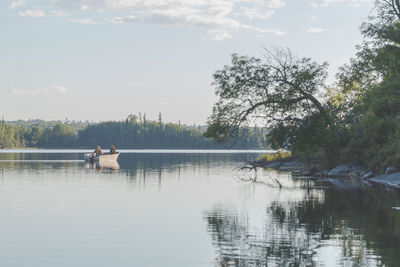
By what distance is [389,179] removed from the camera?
3891cm

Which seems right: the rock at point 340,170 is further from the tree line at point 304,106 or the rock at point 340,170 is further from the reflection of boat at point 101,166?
the reflection of boat at point 101,166

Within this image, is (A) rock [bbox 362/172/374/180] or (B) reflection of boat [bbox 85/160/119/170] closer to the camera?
(A) rock [bbox 362/172/374/180]

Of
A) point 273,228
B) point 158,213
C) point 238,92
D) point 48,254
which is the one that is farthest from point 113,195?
point 238,92

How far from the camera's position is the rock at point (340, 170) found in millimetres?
47062

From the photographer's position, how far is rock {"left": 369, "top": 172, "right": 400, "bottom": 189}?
3696cm

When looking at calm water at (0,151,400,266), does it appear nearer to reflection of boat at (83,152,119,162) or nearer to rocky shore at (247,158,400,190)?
rocky shore at (247,158,400,190)

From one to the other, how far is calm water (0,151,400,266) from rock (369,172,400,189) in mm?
6155

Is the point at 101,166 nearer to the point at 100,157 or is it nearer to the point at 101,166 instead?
the point at 101,166

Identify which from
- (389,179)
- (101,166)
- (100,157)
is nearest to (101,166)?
(101,166)

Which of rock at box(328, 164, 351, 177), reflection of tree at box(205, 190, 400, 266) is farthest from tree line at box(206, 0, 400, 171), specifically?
reflection of tree at box(205, 190, 400, 266)

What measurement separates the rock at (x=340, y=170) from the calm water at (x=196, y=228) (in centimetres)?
1570

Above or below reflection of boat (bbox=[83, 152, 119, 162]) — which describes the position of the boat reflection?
below

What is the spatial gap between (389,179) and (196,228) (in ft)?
79.9

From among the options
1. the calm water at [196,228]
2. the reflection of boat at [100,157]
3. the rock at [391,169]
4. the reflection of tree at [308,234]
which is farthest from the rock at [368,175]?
the reflection of boat at [100,157]
